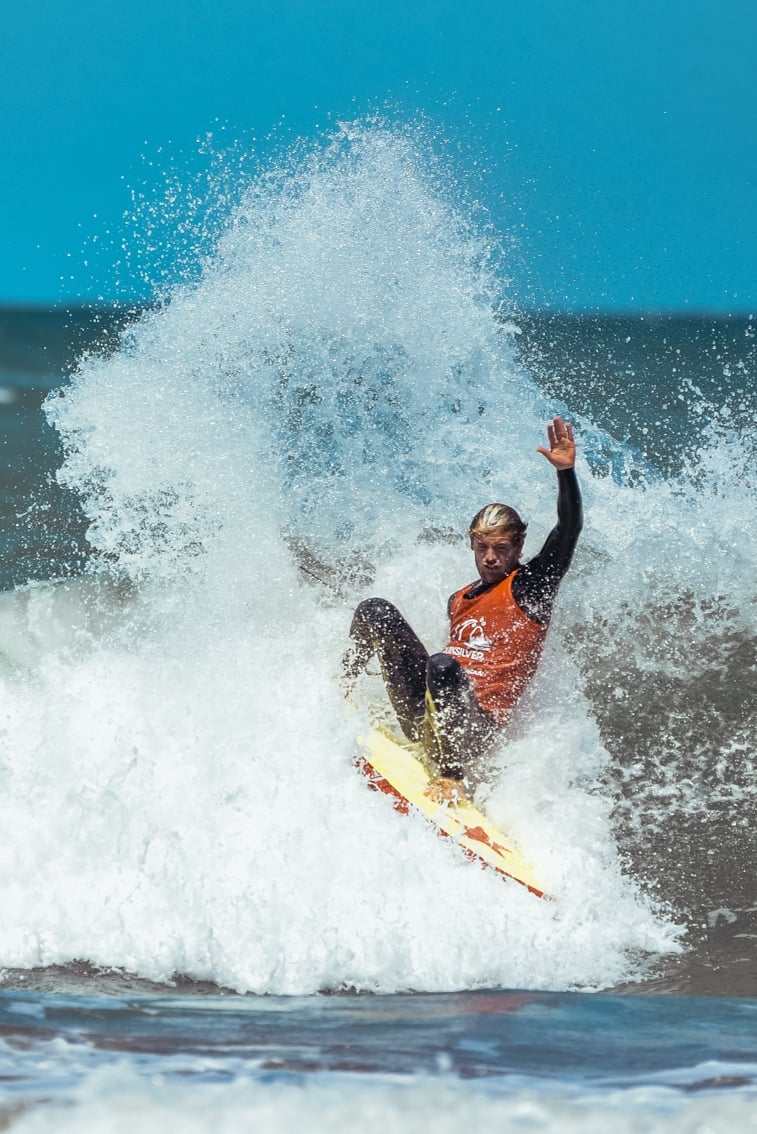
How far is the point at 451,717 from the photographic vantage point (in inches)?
180

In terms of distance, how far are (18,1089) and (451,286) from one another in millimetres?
6647

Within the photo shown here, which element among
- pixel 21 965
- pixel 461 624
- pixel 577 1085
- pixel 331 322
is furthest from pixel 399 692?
pixel 331 322

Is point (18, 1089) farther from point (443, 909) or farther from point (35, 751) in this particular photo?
point (35, 751)

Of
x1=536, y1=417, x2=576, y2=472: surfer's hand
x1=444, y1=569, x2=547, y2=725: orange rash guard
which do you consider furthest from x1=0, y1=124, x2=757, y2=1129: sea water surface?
x1=536, y1=417, x2=576, y2=472: surfer's hand

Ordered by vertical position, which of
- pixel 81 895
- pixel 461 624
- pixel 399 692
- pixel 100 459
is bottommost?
pixel 81 895

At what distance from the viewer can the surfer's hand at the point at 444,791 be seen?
4336 millimetres

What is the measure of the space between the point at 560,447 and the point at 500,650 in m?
0.93

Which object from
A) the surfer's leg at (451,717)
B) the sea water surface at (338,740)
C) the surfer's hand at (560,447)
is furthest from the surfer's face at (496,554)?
the sea water surface at (338,740)

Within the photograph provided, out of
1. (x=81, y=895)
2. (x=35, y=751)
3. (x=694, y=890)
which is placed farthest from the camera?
(x=35, y=751)

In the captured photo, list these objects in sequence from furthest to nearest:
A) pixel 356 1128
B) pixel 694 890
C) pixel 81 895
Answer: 1. pixel 694 890
2. pixel 81 895
3. pixel 356 1128

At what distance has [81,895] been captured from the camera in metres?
3.81

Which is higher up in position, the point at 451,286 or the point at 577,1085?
the point at 451,286

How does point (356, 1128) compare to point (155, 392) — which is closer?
point (356, 1128)

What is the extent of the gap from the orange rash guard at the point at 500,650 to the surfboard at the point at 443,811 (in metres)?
0.45
